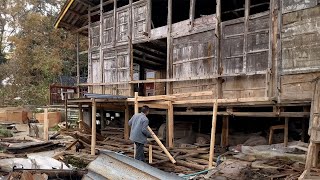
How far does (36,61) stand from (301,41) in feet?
88.8

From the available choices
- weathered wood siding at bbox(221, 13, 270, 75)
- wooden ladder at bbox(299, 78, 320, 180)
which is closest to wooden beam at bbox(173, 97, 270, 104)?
weathered wood siding at bbox(221, 13, 270, 75)

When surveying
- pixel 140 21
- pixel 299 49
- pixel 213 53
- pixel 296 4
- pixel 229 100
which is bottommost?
pixel 229 100

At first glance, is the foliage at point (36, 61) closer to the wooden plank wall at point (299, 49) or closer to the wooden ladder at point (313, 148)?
the wooden plank wall at point (299, 49)

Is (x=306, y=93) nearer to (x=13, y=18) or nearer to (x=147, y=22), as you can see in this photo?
(x=147, y=22)

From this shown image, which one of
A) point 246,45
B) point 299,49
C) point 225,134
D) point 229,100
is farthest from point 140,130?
point 299,49

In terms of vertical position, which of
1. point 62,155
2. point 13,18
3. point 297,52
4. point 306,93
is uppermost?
point 13,18

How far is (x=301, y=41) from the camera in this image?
8555mm

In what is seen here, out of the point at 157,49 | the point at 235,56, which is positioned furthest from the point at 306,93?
the point at 157,49

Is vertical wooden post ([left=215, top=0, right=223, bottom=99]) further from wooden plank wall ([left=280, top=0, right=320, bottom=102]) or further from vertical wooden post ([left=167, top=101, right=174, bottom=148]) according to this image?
wooden plank wall ([left=280, top=0, right=320, bottom=102])

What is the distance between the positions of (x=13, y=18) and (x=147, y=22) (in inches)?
1146

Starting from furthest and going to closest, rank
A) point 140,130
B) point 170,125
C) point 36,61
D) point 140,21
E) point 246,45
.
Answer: point 36,61 < point 140,21 < point 170,125 < point 246,45 < point 140,130

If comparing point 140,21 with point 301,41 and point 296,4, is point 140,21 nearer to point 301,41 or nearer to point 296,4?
point 296,4

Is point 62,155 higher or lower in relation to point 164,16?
lower

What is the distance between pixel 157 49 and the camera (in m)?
14.8
